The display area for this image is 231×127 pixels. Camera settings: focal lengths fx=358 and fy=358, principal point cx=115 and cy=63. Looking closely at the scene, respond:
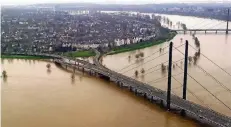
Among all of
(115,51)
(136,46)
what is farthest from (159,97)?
(136,46)

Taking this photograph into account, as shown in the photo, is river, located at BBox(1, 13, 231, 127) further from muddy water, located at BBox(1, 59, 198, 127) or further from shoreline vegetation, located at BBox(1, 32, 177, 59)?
shoreline vegetation, located at BBox(1, 32, 177, 59)

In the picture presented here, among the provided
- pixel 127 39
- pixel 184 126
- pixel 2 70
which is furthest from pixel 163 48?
pixel 184 126

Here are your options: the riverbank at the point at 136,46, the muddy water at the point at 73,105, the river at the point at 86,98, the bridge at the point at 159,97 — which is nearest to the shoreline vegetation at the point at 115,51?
the riverbank at the point at 136,46

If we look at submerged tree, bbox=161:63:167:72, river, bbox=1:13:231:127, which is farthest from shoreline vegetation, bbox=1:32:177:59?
submerged tree, bbox=161:63:167:72

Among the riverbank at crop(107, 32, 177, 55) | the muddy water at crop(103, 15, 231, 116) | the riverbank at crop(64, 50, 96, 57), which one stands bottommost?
the muddy water at crop(103, 15, 231, 116)

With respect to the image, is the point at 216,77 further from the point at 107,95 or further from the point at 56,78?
the point at 56,78

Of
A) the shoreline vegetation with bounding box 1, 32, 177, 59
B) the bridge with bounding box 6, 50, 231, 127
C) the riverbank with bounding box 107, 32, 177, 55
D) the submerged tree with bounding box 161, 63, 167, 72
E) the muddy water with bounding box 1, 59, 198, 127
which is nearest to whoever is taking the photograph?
the bridge with bounding box 6, 50, 231, 127

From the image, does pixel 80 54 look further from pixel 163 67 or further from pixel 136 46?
pixel 163 67

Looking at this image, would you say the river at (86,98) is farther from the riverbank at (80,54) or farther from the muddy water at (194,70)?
the riverbank at (80,54)
